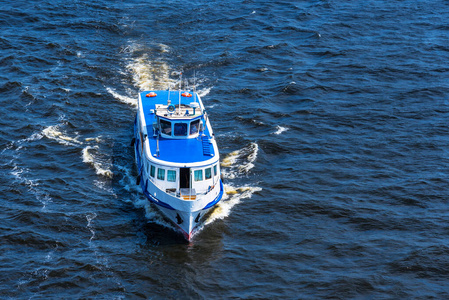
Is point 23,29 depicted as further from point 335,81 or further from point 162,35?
point 335,81

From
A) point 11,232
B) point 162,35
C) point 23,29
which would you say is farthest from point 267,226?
point 23,29

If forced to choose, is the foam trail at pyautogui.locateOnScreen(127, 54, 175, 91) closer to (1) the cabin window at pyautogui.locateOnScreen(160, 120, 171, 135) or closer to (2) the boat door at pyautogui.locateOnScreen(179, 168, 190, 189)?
(1) the cabin window at pyautogui.locateOnScreen(160, 120, 171, 135)

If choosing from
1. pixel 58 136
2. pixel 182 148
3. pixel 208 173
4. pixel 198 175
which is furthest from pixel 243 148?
pixel 58 136

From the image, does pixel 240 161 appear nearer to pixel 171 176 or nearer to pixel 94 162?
pixel 171 176

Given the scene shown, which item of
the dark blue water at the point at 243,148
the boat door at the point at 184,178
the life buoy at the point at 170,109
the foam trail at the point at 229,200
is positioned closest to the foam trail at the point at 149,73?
the dark blue water at the point at 243,148

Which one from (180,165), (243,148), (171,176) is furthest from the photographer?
(243,148)

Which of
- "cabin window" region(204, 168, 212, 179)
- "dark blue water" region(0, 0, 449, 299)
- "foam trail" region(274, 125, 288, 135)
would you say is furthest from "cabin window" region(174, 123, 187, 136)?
"foam trail" region(274, 125, 288, 135)

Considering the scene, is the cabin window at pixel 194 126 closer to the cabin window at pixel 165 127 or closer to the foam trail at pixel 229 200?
the cabin window at pixel 165 127
